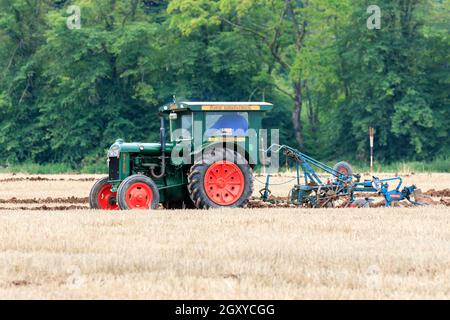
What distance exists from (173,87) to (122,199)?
35.9 meters

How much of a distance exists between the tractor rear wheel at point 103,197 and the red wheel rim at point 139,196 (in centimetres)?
131

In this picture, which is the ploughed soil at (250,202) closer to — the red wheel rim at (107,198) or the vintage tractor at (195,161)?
the red wheel rim at (107,198)

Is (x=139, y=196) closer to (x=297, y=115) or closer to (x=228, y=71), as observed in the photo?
(x=228, y=71)

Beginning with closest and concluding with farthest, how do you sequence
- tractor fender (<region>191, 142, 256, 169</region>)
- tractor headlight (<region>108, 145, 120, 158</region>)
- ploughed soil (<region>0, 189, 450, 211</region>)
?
tractor fender (<region>191, 142, 256, 169</region>) → tractor headlight (<region>108, 145, 120, 158</region>) → ploughed soil (<region>0, 189, 450, 211</region>)

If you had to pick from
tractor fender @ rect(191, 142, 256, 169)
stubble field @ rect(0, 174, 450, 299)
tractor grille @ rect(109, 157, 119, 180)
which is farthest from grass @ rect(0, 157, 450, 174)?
stubble field @ rect(0, 174, 450, 299)

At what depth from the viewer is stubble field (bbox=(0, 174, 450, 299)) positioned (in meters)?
10.3

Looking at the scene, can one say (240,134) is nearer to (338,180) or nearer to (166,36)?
(338,180)

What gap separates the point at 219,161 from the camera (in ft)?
64.1

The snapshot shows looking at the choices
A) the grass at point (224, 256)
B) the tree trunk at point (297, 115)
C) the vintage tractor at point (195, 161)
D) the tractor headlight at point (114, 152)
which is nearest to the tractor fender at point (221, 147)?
the vintage tractor at point (195, 161)

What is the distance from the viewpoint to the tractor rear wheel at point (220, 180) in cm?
1936

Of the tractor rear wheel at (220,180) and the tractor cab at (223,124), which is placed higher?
the tractor cab at (223,124)

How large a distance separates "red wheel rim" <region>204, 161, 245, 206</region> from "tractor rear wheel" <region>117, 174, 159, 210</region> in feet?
3.42

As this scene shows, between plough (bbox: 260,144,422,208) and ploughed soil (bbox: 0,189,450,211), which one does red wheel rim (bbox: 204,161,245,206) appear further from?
ploughed soil (bbox: 0,189,450,211)
